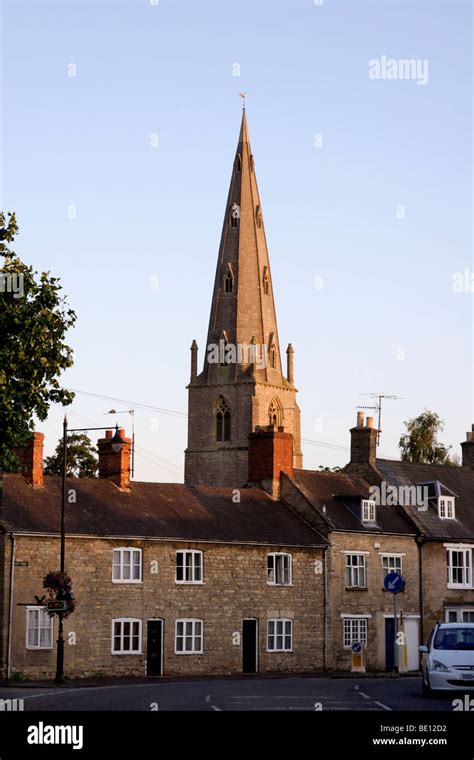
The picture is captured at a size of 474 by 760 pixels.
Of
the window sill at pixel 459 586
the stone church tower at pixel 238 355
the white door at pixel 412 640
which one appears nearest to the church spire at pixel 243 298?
the stone church tower at pixel 238 355

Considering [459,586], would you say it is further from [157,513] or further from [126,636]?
[126,636]

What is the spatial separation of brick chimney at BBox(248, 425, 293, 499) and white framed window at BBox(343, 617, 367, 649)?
694 cm

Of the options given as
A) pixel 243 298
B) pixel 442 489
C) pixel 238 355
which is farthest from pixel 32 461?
pixel 243 298

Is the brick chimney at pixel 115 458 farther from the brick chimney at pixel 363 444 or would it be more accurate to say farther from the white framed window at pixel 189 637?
the brick chimney at pixel 363 444

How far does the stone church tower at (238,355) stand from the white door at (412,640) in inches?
2939

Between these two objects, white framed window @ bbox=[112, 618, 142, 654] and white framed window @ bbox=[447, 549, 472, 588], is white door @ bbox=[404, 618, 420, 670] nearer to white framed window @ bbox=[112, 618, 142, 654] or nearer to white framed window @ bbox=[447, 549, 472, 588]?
white framed window @ bbox=[447, 549, 472, 588]

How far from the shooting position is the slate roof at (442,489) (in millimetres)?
62375

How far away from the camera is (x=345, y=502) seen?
202ft

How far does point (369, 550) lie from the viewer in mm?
59469

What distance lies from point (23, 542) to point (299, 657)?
47.9 ft

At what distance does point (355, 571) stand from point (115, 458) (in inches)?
484

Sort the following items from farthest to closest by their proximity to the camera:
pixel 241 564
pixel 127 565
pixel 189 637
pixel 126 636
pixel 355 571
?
pixel 355 571
pixel 241 564
pixel 189 637
pixel 127 565
pixel 126 636
